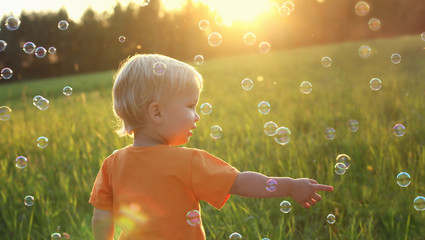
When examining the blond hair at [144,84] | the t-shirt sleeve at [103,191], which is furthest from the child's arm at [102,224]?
the blond hair at [144,84]

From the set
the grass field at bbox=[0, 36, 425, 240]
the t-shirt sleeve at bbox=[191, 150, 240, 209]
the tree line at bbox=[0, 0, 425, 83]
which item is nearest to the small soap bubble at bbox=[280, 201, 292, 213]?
the grass field at bbox=[0, 36, 425, 240]

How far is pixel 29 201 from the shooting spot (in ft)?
9.92

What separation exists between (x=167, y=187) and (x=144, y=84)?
51cm

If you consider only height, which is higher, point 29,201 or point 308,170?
point 308,170

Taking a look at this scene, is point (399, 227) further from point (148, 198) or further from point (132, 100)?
point (132, 100)

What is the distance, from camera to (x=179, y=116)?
1984 mm

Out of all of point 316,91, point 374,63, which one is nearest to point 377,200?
point 316,91

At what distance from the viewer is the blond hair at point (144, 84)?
1980 millimetres

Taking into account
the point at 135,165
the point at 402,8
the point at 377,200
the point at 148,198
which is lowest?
the point at 377,200

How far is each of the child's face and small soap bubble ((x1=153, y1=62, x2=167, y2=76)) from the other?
0.43 ft

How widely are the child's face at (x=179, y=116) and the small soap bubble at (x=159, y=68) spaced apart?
0.43 feet

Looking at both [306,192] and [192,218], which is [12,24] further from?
[306,192]

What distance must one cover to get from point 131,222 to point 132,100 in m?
0.59

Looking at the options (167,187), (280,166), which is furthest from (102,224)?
(280,166)
